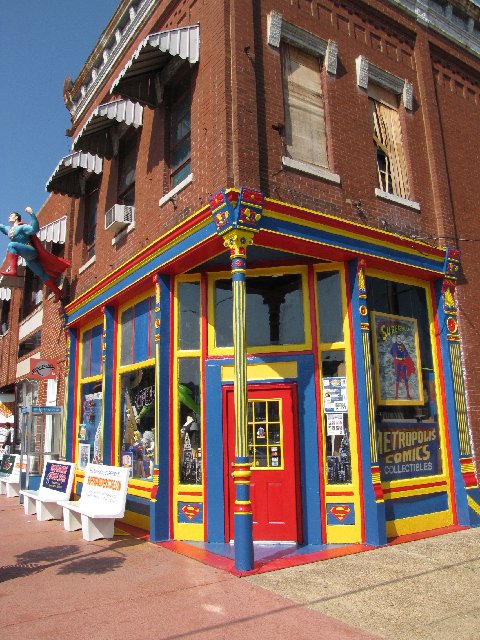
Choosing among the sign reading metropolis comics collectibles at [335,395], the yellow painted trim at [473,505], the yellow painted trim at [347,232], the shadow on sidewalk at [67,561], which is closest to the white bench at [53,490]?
the shadow on sidewalk at [67,561]

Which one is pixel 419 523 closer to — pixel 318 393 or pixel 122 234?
pixel 318 393

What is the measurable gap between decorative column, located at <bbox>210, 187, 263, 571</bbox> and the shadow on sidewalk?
170cm

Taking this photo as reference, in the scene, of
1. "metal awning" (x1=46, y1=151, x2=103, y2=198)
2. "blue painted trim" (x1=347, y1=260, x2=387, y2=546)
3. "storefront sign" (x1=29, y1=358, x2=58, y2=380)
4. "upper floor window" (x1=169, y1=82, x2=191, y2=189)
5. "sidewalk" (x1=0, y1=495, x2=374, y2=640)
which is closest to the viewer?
"sidewalk" (x1=0, y1=495, x2=374, y2=640)

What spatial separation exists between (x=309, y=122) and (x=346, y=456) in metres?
5.48

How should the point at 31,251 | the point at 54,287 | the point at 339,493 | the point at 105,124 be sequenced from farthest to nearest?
the point at 54,287, the point at 31,251, the point at 105,124, the point at 339,493

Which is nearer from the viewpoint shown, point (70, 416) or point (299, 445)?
point (299, 445)

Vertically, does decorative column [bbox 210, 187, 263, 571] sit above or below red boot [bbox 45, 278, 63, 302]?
below

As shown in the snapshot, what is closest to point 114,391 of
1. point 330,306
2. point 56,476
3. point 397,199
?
point 56,476

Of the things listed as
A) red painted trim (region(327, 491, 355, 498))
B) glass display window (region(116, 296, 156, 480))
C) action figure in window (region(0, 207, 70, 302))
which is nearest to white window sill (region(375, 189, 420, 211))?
glass display window (region(116, 296, 156, 480))

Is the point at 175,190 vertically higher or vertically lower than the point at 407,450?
higher

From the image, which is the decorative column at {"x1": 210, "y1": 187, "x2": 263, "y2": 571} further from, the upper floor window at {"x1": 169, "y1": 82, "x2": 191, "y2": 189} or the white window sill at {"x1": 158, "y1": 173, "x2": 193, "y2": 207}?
the upper floor window at {"x1": 169, "y1": 82, "x2": 191, "y2": 189}

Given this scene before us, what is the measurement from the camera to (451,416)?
A: 9.57 metres

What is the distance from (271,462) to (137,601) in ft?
10.6

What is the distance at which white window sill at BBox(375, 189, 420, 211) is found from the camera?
31.5ft
